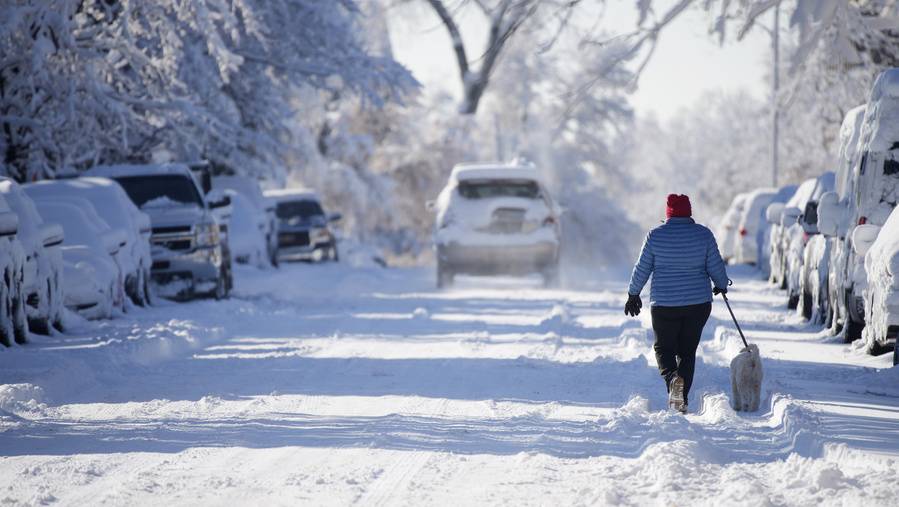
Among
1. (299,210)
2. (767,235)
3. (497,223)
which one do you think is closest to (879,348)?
(497,223)

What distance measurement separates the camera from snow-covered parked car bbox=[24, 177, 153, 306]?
59.1 ft

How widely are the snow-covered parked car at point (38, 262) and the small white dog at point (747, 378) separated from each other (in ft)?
25.9

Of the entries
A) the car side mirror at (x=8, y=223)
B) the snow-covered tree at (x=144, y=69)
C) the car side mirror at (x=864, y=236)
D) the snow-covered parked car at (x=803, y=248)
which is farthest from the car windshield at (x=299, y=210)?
the car side mirror at (x=864, y=236)

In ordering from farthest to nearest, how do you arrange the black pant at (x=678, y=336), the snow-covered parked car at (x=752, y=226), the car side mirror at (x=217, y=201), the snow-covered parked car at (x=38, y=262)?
1. the snow-covered parked car at (x=752, y=226)
2. the car side mirror at (x=217, y=201)
3. the snow-covered parked car at (x=38, y=262)
4. the black pant at (x=678, y=336)

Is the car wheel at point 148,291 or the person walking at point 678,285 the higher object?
the person walking at point 678,285

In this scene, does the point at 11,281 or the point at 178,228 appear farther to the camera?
the point at 178,228

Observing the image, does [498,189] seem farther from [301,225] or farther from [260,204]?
[301,225]

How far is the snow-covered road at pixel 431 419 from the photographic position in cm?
686

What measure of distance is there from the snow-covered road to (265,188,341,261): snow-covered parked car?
17.4 metres

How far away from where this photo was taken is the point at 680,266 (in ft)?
31.3

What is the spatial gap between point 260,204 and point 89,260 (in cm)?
1532

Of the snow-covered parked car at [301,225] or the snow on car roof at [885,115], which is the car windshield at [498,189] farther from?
the snow-covered parked car at [301,225]

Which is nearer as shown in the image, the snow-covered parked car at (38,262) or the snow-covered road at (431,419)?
the snow-covered road at (431,419)

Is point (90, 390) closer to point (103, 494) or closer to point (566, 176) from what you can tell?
point (103, 494)
